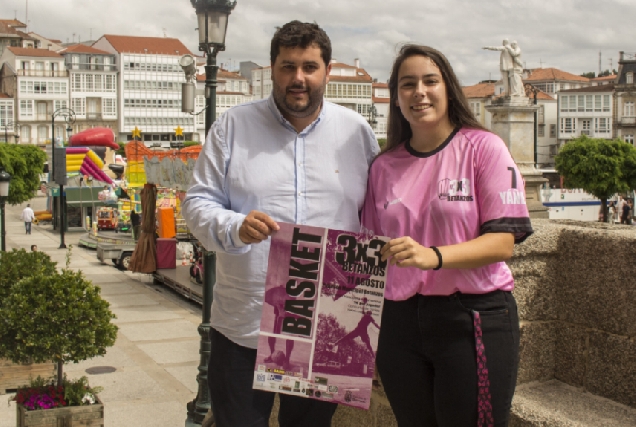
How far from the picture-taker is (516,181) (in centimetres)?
229

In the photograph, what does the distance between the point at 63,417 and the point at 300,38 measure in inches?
195

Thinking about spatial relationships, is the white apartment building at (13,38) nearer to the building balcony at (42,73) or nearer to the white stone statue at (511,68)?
the building balcony at (42,73)

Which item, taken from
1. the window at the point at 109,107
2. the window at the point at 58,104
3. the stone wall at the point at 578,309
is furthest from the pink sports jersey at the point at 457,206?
the window at the point at 109,107

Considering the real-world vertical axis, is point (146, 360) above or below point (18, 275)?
below

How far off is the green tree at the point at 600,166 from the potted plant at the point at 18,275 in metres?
37.4

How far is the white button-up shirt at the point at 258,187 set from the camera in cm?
268

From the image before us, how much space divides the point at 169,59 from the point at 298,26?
115840 millimetres

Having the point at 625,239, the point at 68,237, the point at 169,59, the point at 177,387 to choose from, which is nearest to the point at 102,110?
the point at 169,59

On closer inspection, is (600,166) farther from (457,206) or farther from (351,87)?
(351,87)

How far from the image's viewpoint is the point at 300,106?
2.69 metres

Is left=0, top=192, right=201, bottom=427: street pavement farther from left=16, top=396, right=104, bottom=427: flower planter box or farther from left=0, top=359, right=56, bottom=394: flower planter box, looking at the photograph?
left=16, top=396, right=104, bottom=427: flower planter box

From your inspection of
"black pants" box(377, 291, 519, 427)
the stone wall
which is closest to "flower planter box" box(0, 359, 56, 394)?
the stone wall

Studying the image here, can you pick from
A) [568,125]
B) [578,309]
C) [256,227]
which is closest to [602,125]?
[568,125]

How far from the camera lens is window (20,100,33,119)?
339 ft
